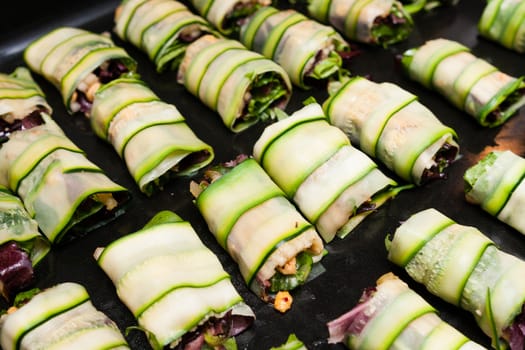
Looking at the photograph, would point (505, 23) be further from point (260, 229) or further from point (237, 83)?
point (260, 229)

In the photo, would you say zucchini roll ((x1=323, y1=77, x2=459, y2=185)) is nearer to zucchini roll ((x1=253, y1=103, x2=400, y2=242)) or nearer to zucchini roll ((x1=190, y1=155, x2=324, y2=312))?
zucchini roll ((x1=253, y1=103, x2=400, y2=242))

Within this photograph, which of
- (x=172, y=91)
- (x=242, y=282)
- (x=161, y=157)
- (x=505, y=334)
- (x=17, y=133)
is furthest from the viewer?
(x=172, y=91)

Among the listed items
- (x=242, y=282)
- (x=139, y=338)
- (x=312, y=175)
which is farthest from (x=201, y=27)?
(x=139, y=338)

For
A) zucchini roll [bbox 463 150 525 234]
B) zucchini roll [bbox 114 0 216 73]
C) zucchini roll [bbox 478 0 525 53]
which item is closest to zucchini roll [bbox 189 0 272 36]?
zucchini roll [bbox 114 0 216 73]

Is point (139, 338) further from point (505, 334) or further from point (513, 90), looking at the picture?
point (513, 90)

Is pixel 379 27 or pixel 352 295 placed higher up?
pixel 379 27
